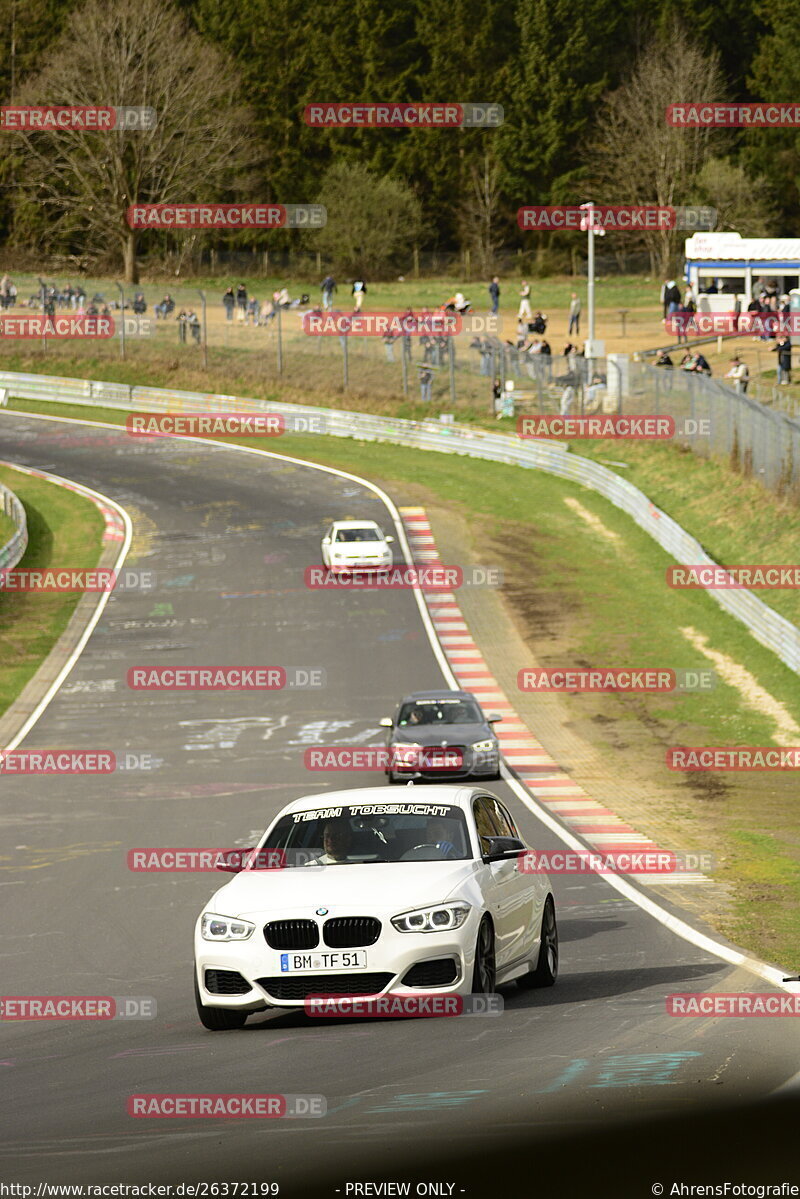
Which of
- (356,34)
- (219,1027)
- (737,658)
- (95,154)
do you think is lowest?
(737,658)

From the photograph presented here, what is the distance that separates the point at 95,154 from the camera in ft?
322

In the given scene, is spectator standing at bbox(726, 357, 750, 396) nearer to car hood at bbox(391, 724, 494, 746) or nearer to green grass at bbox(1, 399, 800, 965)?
green grass at bbox(1, 399, 800, 965)

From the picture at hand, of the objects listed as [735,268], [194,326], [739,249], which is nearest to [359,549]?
[194,326]

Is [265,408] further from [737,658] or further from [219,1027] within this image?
[219,1027]

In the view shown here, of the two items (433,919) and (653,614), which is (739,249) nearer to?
(653,614)

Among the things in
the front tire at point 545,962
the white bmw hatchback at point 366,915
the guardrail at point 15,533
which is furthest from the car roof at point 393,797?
the guardrail at point 15,533

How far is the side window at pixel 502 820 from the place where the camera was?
42.0ft

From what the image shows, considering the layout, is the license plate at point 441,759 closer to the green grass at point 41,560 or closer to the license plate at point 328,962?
the green grass at point 41,560

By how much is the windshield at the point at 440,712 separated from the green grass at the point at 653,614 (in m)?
2.46

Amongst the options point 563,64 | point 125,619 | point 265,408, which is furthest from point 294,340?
point 563,64

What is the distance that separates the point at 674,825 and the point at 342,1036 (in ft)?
42.6

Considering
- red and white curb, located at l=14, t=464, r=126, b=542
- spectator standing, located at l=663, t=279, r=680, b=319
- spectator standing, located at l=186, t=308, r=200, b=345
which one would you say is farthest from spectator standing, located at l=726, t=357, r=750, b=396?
spectator standing, located at l=186, t=308, r=200, b=345

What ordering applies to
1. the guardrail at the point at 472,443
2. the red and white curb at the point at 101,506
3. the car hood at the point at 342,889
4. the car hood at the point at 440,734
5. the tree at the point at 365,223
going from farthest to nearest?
the tree at the point at 365,223 < the red and white curb at the point at 101,506 < the guardrail at the point at 472,443 < the car hood at the point at 440,734 < the car hood at the point at 342,889

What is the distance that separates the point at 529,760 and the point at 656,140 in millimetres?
80005
